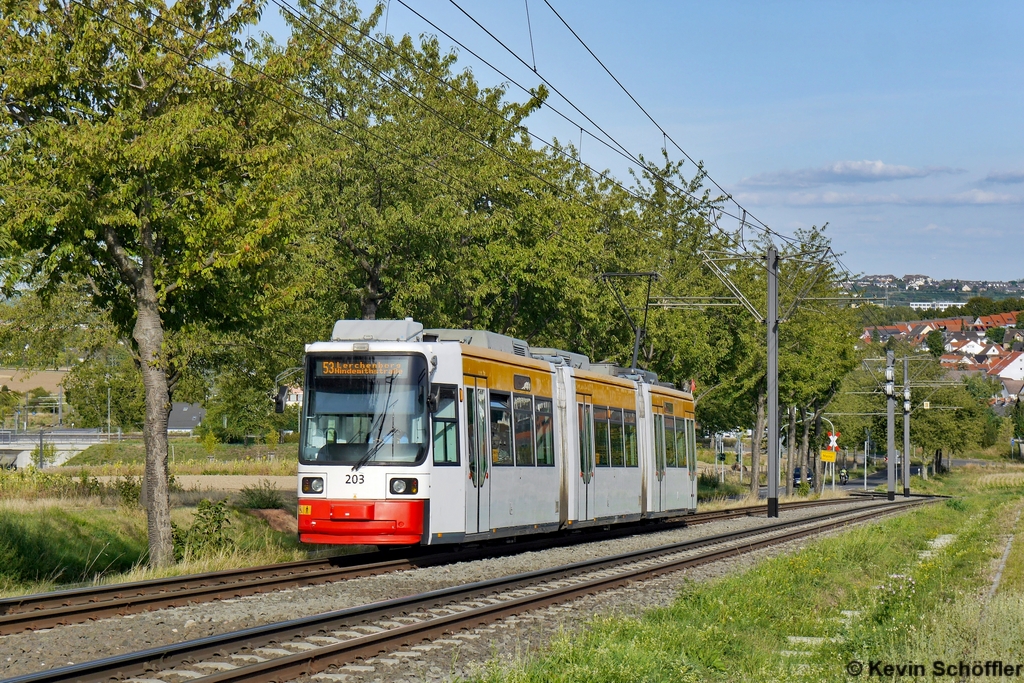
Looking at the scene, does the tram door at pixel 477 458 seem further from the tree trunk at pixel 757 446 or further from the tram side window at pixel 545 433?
the tree trunk at pixel 757 446

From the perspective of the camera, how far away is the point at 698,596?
1300cm

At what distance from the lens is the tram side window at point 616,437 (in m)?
23.2

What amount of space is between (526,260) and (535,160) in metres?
3.56

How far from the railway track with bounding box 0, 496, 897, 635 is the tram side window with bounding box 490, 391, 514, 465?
170cm

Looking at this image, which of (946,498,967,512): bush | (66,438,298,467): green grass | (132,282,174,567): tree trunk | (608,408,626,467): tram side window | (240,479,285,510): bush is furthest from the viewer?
(66,438,298,467): green grass

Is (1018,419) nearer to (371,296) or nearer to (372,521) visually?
(371,296)

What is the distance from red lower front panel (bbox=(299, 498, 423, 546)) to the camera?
16.3m

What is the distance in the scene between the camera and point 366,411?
54.8ft

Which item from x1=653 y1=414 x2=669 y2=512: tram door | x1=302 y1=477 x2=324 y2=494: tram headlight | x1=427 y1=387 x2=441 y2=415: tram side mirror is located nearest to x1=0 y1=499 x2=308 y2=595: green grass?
x1=302 y1=477 x2=324 y2=494: tram headlight

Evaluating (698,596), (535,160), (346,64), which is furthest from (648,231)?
(698,596)

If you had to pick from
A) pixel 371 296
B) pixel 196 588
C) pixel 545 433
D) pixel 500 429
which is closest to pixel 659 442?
pixel 545 433

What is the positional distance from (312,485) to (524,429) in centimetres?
397

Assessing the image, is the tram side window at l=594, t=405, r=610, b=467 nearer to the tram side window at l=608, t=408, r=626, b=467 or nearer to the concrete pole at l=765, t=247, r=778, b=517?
the tram side window at l=608, t=408, r=626, b=467

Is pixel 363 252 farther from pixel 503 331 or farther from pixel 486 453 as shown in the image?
pixel 486 453
